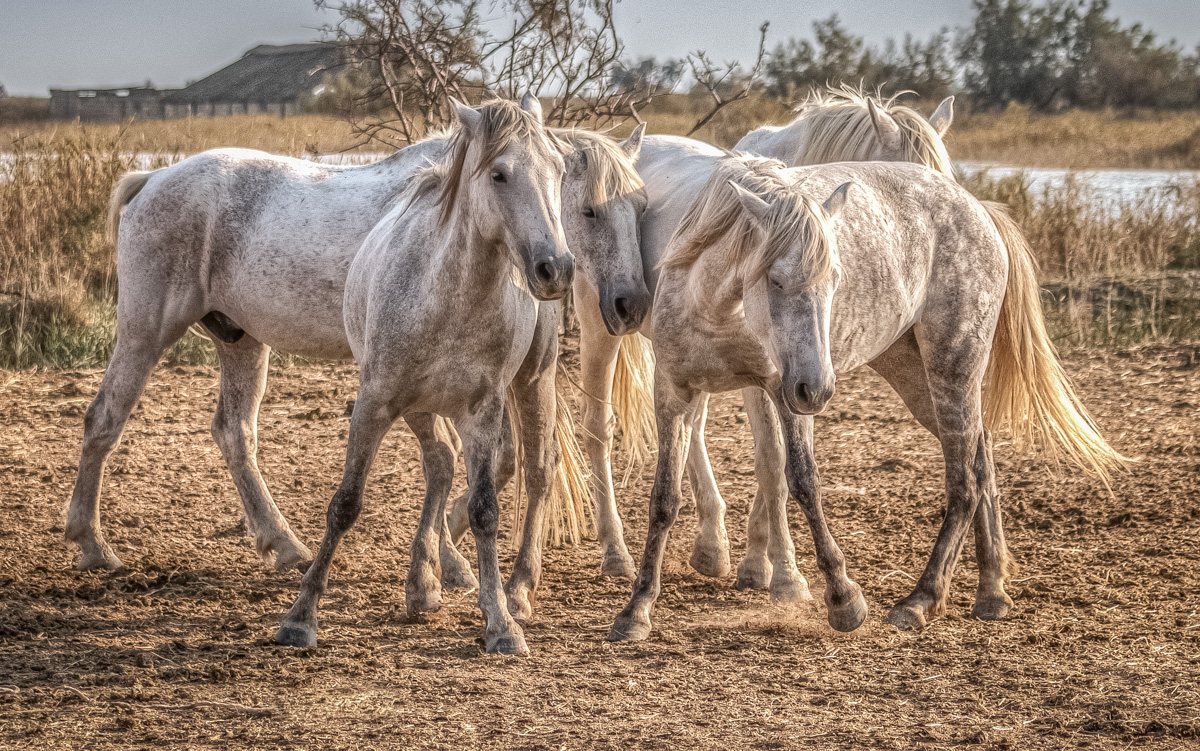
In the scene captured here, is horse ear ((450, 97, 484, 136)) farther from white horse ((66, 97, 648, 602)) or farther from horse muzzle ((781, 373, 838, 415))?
horse muzzle ((781, 373, 838, 415))

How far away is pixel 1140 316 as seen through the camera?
10.2 m

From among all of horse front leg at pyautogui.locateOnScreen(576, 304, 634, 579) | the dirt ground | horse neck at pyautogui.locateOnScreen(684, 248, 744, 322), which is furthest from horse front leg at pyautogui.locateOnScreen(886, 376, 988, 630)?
horse front leg at pyautogui.locateOnScreen(576, 304, 634, 579)

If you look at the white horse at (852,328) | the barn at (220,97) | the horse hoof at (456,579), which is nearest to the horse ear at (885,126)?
the white horse at (852,328)

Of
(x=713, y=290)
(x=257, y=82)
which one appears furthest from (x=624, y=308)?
(x=257, y=82)

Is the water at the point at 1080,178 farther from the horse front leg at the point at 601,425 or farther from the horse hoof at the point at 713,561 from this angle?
the horse hoof at the point at 713,561

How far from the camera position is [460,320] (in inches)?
150

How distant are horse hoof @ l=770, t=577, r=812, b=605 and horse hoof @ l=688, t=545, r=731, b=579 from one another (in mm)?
380

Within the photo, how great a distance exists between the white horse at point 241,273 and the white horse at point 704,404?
0.32 m

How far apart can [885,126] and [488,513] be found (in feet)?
8.92

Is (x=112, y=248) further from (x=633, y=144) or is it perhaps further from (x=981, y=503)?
(x=981, y=503)

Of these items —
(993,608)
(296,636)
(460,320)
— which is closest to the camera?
(460,320)

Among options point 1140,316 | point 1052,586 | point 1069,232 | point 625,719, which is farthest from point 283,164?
point 1069,232

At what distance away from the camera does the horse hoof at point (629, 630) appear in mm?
4027

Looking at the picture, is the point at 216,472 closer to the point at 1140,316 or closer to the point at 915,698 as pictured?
the point at 915,698
